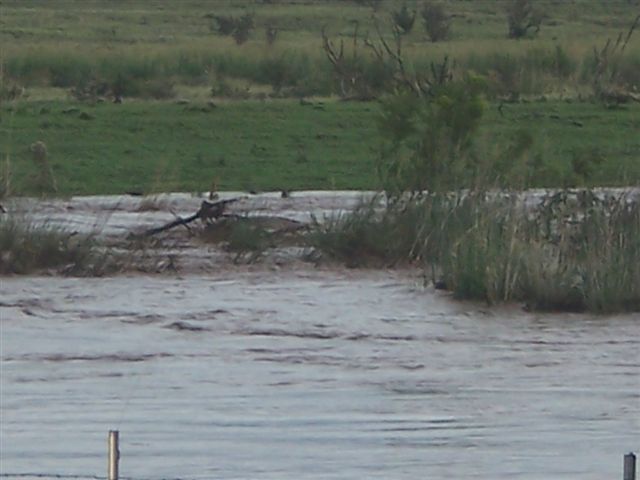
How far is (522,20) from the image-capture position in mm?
62625

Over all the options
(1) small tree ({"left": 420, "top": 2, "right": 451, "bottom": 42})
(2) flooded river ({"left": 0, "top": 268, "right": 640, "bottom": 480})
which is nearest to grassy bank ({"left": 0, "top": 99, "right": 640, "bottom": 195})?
(2) flooded river ({"left": 0, "top": 268, "right": 640, "bottom": 480})

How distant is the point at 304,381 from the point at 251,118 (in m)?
17.5

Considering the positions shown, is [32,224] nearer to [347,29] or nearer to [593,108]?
[593,108]

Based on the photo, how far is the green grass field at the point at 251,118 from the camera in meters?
23.6

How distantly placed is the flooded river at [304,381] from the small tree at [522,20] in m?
42.7

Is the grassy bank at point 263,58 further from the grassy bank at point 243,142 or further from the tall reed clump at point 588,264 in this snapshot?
the tall reed clump at point 588,264

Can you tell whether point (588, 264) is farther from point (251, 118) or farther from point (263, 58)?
point (263, 58)

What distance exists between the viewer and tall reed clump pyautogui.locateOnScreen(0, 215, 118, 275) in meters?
17.1

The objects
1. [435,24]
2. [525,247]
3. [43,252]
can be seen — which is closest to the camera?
[525,247]

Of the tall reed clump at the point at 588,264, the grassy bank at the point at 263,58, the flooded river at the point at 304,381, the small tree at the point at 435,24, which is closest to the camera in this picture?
the flooded river at the point at 304,381

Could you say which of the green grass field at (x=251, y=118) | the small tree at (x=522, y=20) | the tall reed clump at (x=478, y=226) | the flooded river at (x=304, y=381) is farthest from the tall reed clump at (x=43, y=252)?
the small tree at (x=522, y=20)

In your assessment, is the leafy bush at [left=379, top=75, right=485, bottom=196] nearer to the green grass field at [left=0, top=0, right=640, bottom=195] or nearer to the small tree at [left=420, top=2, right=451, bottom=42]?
the green grass field at [left=0, top=0, right=640, bottom=195]

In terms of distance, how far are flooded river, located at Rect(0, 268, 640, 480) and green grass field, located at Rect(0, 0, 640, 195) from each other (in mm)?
4064

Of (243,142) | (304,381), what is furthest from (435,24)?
(304,381)
